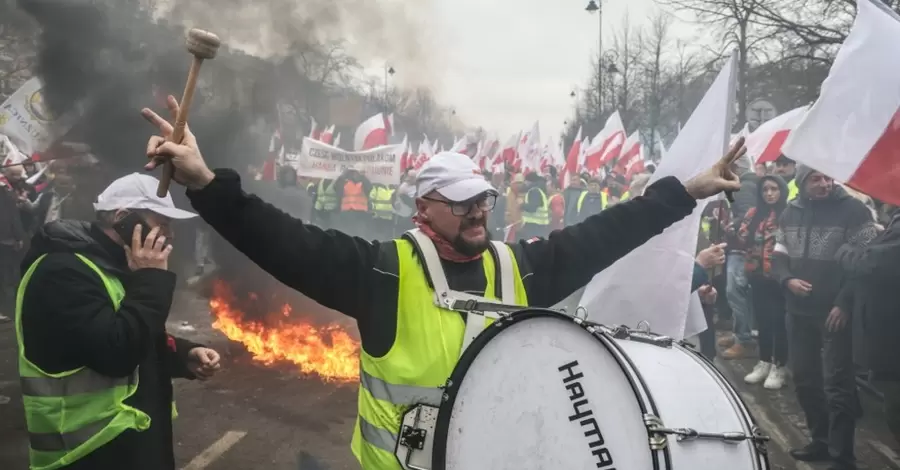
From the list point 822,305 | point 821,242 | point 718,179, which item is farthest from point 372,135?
point 718,179

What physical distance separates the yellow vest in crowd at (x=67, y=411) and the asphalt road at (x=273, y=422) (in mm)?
2253

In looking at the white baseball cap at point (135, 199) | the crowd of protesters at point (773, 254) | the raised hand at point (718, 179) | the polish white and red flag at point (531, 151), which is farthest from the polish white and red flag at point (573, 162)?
the white baseball cap at point (135, 199)

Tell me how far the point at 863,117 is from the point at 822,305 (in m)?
2.18

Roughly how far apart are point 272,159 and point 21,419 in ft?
27.5

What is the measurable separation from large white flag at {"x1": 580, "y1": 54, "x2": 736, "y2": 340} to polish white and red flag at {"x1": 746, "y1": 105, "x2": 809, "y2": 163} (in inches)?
272

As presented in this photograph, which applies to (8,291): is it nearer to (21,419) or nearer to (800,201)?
(21,419)

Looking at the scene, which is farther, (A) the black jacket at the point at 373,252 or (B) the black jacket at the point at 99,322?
(B) the black jacket at the point at 99,322

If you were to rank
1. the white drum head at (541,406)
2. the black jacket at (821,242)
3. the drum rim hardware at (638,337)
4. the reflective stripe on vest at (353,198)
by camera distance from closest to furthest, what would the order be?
the white drum head at (541,406), the drum rim hardware at (638,337), the black jacket at (821,242), the reflective stripe on vest at (353,198)

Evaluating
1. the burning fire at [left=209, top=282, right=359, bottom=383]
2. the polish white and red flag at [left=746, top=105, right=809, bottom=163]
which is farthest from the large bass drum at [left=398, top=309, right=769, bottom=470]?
the polish white and red flag at [left=746, top=105, right=809, bottom=163]

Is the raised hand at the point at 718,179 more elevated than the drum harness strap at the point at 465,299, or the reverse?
the raised hand at the point at 718,179

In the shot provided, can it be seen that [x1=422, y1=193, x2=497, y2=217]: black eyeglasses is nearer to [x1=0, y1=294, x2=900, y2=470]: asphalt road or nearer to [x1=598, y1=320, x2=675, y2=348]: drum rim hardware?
[x1=598, y1=320, x2=675, y2=348]: drum rim hardware

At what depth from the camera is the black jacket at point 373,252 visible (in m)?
2.20

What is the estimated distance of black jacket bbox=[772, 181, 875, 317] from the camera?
5.25 meters

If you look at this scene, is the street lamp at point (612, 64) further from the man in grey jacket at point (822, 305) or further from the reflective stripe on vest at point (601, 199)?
the man in grey jacket at point (822, 305)
